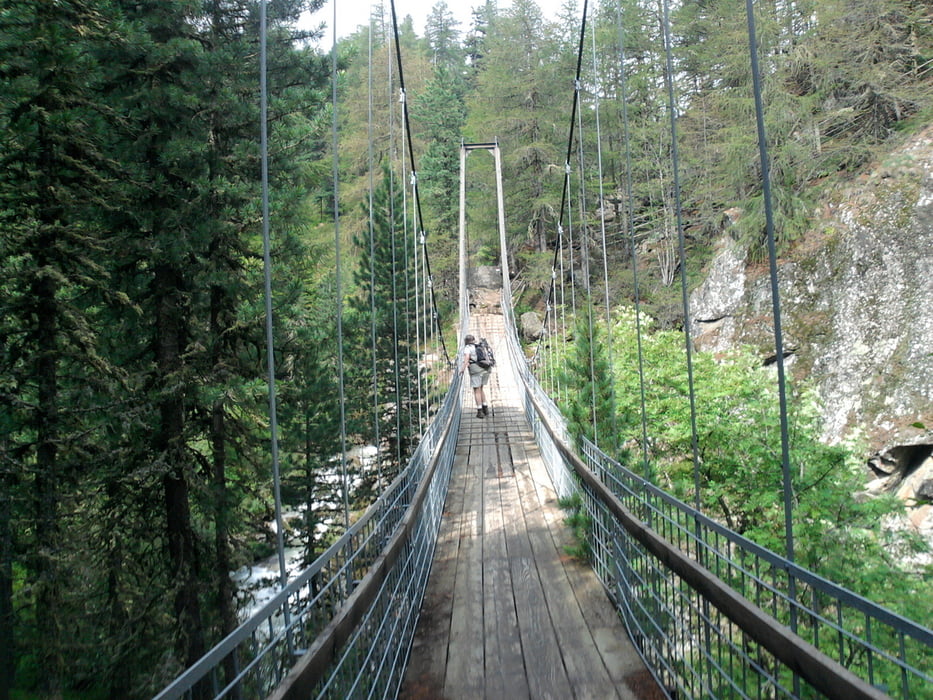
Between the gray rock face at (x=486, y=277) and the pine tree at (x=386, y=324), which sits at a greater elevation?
the gray rock face at (x=486, y=277)

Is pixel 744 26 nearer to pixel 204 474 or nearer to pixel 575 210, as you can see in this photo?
pixel 575 210

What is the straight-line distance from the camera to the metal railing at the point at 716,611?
3.95 ft

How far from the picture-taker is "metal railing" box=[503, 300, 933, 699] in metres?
1.20

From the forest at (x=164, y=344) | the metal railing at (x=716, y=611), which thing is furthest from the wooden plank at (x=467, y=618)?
the forest at (x=164, y=344)

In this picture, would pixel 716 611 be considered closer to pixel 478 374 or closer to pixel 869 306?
pixel 478 374

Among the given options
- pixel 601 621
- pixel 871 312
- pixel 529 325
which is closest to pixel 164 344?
pixel 601 621

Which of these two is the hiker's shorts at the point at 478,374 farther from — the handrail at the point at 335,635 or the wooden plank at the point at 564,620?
the handrail at the point at 335,635

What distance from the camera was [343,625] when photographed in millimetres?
1680

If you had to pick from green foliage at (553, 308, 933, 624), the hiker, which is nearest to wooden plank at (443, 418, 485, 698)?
green foliage at (553, 308, 933, 624)

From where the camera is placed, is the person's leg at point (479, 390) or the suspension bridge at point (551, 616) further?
the person's leg at point (479, 390)

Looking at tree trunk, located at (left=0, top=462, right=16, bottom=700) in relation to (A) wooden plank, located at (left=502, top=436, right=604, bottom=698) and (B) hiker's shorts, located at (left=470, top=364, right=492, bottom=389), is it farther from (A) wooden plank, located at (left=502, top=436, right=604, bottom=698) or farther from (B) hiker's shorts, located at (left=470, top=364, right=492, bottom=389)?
(B) hiker's shorts, located at (left=470, top=364, right=492, bottom=389)

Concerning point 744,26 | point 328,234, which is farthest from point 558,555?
point 328,234

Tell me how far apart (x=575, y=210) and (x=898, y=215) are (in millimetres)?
12104

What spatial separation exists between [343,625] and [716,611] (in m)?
1.80
